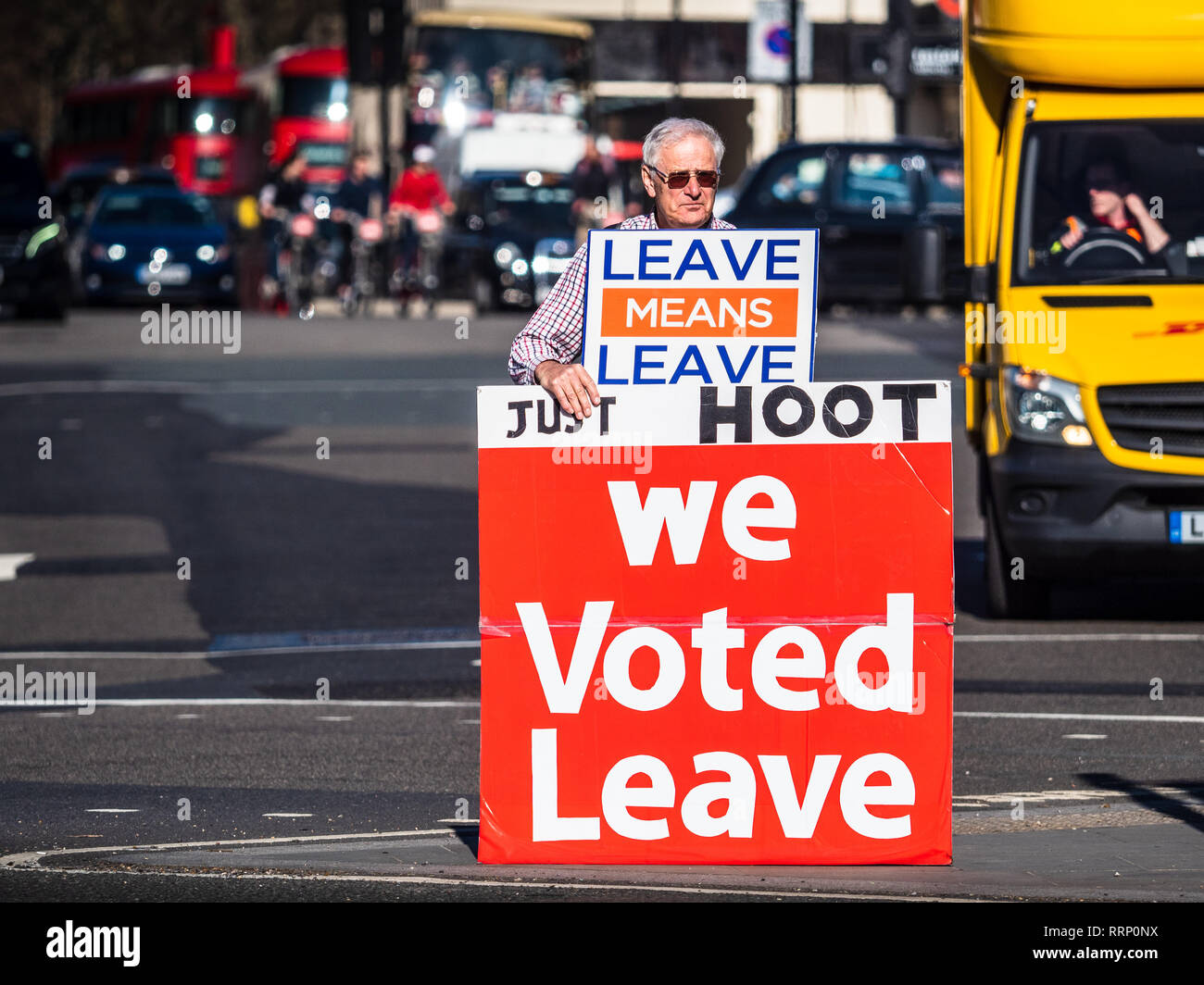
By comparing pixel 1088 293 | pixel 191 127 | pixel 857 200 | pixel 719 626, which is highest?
pixel 191 127

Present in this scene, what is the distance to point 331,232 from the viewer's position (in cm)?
3541

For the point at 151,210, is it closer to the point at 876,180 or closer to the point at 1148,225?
the point at 876,180

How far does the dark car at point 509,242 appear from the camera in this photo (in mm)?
33531

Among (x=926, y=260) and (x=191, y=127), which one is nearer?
(x=926, y=260)

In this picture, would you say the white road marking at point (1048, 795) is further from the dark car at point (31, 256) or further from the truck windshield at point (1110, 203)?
the dark car at point (31, 256)

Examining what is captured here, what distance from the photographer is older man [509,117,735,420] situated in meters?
7.06

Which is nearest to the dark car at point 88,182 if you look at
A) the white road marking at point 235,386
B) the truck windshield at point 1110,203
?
the white road marking at point 235,386

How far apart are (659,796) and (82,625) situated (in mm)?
6498

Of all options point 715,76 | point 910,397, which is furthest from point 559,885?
point 715,76

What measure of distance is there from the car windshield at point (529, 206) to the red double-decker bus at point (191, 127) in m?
18.8

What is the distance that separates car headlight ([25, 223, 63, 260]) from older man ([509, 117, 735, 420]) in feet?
82.1

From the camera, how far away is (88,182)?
4862 cm

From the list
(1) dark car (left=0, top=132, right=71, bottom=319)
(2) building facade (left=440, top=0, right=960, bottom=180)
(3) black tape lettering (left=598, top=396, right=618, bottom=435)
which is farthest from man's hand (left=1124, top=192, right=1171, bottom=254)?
(2) building facade (left=440, top=0, right=960, bottom=180)

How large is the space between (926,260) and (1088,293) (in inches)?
33.2
